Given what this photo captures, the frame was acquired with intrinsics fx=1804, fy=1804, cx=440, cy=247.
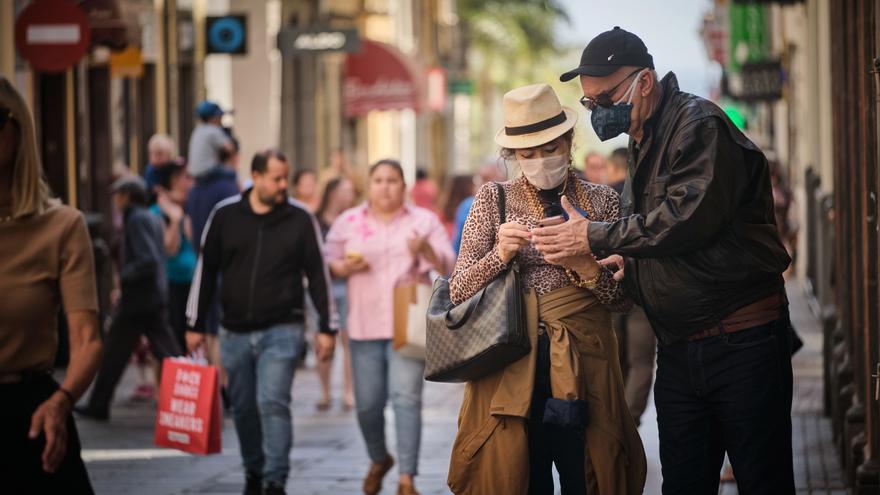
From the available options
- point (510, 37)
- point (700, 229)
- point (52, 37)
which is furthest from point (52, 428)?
point (510, 37)

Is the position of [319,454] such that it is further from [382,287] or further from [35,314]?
[35,314]

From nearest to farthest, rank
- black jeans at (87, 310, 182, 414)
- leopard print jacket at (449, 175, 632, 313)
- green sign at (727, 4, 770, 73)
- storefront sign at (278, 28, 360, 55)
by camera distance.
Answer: leopard print jacket at (449, 175, 632, 313) → black jeans at (87, 310, 182, 414) → storefront sign at (278, 28, 360, 55) → green sign at (727, 4, 770, 73)

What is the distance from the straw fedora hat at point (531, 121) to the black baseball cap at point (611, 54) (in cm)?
43

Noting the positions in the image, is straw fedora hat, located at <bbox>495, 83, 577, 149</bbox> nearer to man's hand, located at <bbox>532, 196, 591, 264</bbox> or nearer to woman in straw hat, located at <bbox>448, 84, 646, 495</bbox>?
woman in straw hat, located at <bbox>448, 84, 646, 495</bbox>

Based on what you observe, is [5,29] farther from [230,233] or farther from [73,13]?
[230,233]

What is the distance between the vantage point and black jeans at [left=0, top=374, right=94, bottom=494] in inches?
205

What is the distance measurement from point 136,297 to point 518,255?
25.8 ft

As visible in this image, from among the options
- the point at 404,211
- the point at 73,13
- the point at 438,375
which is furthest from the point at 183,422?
the point at 73,13

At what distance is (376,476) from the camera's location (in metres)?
10.2

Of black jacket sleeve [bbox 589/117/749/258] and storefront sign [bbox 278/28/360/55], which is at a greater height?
storefront sign [bbox 278/28/360/55]

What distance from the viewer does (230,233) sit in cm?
1024

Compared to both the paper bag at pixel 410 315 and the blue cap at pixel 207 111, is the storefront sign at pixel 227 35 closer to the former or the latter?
the blue cap at pixel 207 111

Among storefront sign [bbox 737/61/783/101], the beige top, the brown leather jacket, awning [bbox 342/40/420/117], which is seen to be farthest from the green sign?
the beige top

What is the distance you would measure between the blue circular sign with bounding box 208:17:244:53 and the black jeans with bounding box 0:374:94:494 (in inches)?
688
